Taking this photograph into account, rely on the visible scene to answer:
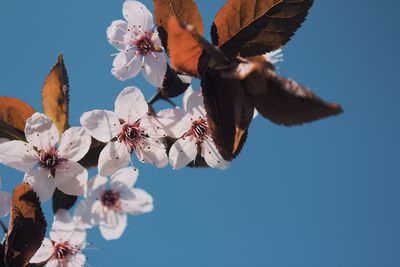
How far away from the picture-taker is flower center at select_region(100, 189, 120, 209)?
2.28 meters

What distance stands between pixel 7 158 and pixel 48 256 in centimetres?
56

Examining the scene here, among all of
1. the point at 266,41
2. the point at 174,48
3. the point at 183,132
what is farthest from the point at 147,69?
the point at 174,48

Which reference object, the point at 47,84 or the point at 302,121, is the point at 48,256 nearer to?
the point at 47,84

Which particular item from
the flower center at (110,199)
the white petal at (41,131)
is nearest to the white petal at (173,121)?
the white petal at (41,131)

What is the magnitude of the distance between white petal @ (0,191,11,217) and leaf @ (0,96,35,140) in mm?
188

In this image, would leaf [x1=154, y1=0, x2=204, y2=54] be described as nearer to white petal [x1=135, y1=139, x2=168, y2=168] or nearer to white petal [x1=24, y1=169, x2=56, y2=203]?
white petal [x1=135, y1=139, x2=168, y2=168]

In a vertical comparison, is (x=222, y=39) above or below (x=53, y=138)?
above

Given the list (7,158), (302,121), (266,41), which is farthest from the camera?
(7,158)

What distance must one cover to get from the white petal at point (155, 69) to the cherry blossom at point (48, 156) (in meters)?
0.30

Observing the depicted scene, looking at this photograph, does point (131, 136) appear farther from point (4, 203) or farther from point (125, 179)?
point (125, 179)

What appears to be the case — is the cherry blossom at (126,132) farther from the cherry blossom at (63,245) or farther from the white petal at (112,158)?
the cherry blossom at (63,245)

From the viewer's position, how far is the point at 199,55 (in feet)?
3.64

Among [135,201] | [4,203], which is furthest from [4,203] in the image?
[135,201]

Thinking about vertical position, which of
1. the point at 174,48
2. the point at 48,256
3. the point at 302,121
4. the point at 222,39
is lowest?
the point at 48,256
